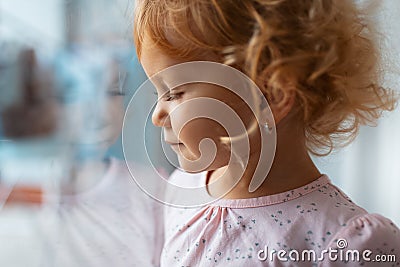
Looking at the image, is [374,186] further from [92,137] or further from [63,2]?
[63,2]

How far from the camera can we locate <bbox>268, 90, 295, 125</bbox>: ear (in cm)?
56

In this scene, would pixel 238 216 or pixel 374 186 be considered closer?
pixel 238 216

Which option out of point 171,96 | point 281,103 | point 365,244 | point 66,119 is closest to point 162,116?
point 171,96

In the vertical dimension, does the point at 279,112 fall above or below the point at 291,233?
above

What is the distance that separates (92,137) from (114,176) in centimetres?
11

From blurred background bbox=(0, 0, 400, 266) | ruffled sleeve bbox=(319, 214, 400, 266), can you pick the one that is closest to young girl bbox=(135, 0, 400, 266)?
ruffled sleeve bbox=(319, 214, 400, 266)

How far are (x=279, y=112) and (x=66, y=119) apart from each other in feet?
1.80

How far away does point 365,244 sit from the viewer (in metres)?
0.54

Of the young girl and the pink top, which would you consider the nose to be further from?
the pink top

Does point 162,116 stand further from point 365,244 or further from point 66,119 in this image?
point 66,119

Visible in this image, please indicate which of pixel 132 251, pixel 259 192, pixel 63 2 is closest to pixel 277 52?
pixel 259 192

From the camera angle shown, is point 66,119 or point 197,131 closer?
point 197,131

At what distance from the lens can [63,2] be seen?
0.98 meters

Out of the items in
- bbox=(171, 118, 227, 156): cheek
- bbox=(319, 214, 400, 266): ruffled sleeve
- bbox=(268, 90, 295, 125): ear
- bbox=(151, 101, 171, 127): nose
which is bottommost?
bbox=(319, 214, 400, 266): ruffled sleeve
